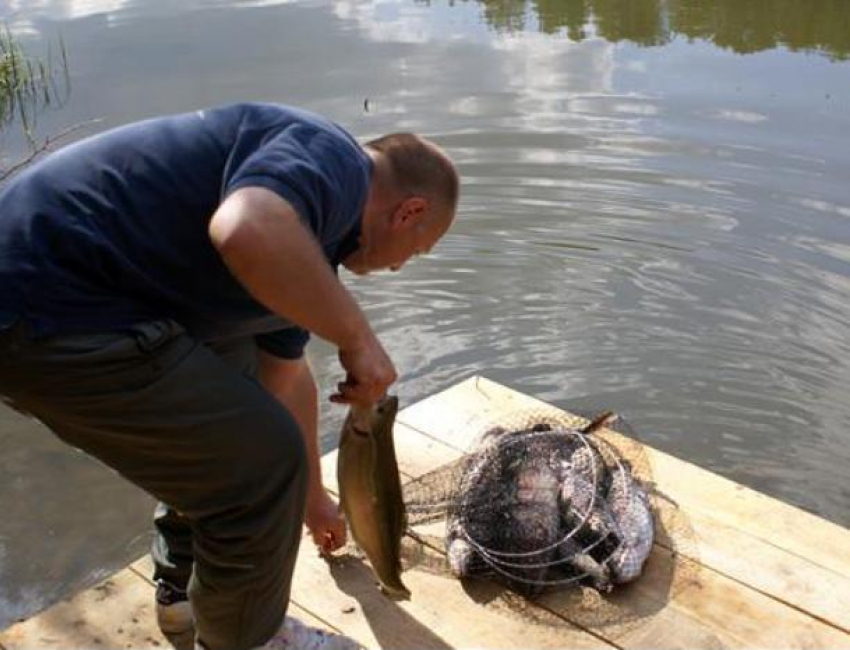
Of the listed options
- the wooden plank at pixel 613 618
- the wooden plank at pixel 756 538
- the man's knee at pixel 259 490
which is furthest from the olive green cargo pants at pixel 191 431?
the wooden plank at pixel 756 538

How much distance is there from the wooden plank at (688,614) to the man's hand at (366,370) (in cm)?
125

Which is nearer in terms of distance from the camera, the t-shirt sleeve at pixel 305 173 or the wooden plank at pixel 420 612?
the t-shirt sleeve at pixel 305 173

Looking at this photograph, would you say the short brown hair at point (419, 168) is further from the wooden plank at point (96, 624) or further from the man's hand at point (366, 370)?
the wooden plank at point (96, 624)

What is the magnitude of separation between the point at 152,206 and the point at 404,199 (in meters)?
0.57

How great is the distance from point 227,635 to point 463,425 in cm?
186

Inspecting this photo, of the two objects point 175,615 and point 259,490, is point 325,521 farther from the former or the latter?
point 259,490

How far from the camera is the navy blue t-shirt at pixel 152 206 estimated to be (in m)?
2.16

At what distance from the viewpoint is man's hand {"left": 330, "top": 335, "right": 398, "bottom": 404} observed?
225cm

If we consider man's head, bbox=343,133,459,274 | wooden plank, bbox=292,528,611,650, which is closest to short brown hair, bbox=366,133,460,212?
man's head, bbox=343,133,459,274

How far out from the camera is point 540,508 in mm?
3438

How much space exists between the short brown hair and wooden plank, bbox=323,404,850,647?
4.62ft

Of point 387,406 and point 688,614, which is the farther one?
point 688,614

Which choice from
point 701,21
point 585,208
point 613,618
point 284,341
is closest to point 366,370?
point 284,341

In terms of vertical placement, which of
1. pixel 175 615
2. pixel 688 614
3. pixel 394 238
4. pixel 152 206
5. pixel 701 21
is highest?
pixel 152 206
